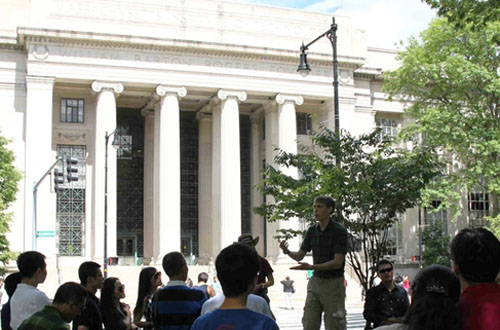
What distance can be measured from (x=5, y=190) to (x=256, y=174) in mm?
21042

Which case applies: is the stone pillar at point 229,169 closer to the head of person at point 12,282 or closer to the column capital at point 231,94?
the column capital at point 231,94

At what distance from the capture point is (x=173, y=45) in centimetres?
4434

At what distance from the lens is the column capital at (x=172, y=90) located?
1750 inches

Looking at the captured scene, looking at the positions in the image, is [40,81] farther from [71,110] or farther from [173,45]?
[173,45]

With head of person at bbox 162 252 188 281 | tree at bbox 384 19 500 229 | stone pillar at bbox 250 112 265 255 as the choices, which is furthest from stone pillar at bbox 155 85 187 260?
head of person at bbox 162 252 188 281

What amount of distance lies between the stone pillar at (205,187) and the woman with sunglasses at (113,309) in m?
41.0

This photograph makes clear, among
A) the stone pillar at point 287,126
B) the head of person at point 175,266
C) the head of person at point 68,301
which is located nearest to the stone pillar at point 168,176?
the stone pillar at point 287,126

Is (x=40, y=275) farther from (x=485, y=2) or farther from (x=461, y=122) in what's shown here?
(x=461, y=122)

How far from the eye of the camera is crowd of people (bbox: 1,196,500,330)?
13.7 ft

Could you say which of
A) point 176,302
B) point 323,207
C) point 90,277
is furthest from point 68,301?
point 323,207

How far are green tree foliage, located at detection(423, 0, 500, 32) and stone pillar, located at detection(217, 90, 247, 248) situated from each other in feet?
94.4

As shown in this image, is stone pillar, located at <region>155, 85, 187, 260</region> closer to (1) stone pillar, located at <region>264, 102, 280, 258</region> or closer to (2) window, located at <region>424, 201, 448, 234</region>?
(1) stone pillar, located at <region>264, 102, 280, 258</region>

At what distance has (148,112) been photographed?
4984cm

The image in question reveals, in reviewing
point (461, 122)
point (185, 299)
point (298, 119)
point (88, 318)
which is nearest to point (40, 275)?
point (88, 318)
